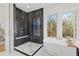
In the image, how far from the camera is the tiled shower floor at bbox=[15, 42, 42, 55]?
5.73 feet

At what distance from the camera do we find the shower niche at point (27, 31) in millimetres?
1743

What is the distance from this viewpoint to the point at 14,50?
174 cm

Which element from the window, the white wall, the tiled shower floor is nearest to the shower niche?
the tiled shower floor

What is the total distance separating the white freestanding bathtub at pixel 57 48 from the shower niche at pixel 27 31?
0.13 metres

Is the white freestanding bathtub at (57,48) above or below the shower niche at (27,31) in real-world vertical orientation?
below

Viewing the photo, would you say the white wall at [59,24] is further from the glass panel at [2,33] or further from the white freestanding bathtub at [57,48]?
the glass panel at [2,33]

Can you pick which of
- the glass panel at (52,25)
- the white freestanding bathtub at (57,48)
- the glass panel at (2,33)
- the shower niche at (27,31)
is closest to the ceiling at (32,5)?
the shower niche at (27,31)

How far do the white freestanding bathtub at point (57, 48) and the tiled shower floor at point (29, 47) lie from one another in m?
0.15

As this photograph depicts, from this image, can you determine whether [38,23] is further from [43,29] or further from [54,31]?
[54,31]

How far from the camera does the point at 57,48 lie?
177 centimetres

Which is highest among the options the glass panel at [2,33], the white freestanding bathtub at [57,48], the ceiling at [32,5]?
the ceiling at [32,5]

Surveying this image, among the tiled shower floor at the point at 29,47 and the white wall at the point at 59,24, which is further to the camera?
the tiled shower floor at the point at 29,47

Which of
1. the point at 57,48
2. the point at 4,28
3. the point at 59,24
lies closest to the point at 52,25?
the point at 59,24

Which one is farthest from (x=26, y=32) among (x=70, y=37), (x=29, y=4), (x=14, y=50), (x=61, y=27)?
(x=70, y=37)
